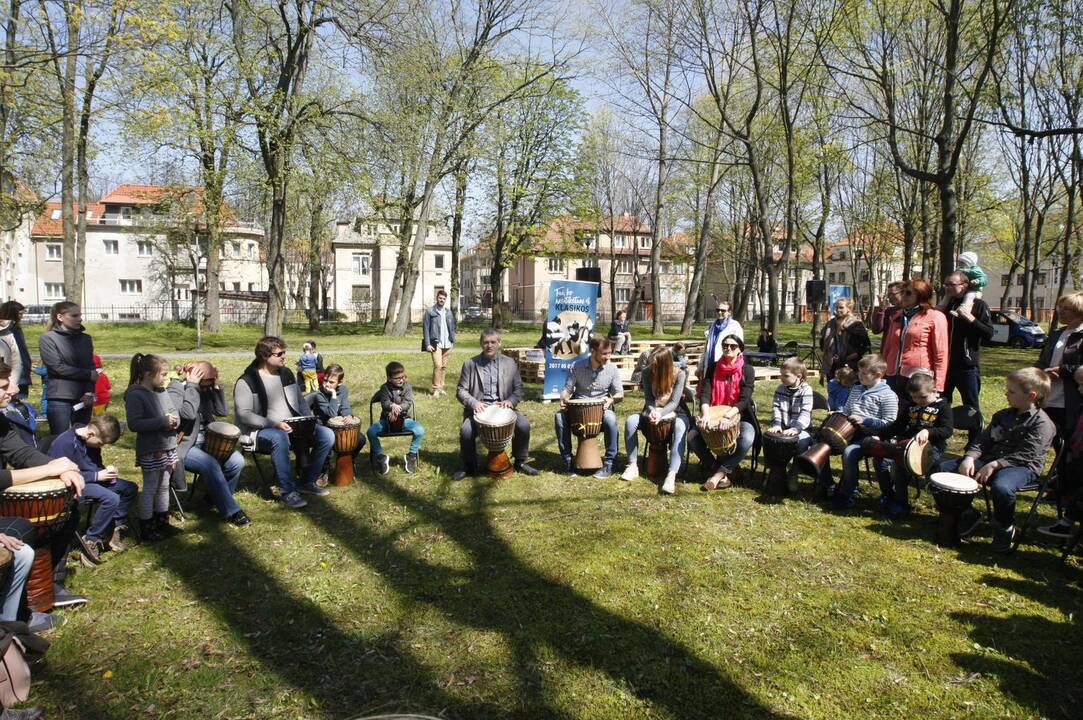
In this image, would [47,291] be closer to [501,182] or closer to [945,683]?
[501,182]

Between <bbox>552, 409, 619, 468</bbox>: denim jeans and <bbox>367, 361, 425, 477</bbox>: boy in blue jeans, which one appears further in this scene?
<bbox>367, 361, 425, 477</bbox>: boy in blue jeans

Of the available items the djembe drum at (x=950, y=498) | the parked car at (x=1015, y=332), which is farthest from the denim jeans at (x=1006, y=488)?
the parked car at (x=1015, y=332)

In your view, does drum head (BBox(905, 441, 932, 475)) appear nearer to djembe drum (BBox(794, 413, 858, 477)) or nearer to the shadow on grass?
djembe drum (BBox(794, 413, 858, 477))

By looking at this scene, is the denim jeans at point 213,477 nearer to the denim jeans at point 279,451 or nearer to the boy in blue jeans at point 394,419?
the denim jeans at point 279,451

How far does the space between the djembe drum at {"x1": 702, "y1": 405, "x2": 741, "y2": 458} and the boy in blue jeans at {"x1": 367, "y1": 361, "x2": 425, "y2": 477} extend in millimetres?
2938

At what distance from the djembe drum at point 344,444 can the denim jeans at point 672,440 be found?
2.67 m

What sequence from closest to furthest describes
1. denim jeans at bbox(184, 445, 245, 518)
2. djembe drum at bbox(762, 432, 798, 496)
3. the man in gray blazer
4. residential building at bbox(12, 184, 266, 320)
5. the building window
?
denim jeans at bbox(184, 445, 245, 518) → djembe drum at bbox(762, 432, 798, 496) → the man in gray blazer → residential building at bbox(12, 184, 266, 320) → the building window

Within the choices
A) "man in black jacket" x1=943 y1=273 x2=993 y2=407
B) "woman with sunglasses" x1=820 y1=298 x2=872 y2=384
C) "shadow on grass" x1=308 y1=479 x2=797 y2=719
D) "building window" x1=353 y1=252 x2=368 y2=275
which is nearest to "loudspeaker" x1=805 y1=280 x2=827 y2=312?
"woman with sunglasses" x1=820 y1=298 x2=872 y2=384

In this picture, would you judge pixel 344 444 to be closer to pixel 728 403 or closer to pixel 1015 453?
pixel 728 403

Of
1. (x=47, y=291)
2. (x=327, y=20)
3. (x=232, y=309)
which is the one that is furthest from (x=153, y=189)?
(x=327, y=20)

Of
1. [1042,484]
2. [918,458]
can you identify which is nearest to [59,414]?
[918,458]

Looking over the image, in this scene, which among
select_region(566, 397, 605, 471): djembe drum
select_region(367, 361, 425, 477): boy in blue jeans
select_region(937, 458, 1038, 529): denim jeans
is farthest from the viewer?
select_region(367, 361, 425, 477): boy in blue jeans

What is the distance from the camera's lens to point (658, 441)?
21.3ft

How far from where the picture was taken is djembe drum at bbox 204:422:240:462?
5305mm
